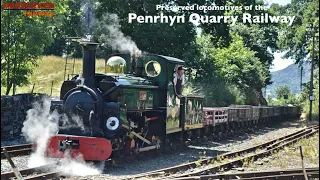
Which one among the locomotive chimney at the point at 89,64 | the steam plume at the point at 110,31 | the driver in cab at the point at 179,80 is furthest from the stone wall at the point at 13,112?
the driver in cab at the point at 179,80

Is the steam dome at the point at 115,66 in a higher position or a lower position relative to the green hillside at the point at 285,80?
lower

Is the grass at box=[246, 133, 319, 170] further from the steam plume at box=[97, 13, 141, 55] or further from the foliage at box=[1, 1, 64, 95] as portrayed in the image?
the foliage at box=[1, 1, 64, 95]

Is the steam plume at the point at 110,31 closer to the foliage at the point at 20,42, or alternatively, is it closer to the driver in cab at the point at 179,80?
the driver in cab at the point at 179,80

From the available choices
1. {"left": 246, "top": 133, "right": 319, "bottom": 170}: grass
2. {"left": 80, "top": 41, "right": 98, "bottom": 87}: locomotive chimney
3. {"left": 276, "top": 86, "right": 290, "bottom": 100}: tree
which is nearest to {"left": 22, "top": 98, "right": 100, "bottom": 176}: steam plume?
→ {"left": 80, "top": 41, "right": 98, "bottom": 87}: locomotive chimney

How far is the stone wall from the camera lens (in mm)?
14844

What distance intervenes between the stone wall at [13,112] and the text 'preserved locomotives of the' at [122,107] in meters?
4.84

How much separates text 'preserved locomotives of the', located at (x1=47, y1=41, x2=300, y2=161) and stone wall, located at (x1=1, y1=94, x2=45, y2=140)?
4.84 m

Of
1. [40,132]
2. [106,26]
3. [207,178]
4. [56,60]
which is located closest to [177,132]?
[40,132]

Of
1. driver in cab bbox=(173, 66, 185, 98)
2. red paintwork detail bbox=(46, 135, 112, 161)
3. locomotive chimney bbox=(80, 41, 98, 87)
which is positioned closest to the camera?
red paintwork detail bbox=(46, 135, 112, 161)

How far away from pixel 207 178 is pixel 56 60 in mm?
31964

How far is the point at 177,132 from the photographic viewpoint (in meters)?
14.0

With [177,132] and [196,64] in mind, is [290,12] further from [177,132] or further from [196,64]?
[177,132]

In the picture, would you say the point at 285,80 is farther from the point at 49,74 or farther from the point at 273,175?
the point at 273,175

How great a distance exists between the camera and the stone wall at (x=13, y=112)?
14.8m
